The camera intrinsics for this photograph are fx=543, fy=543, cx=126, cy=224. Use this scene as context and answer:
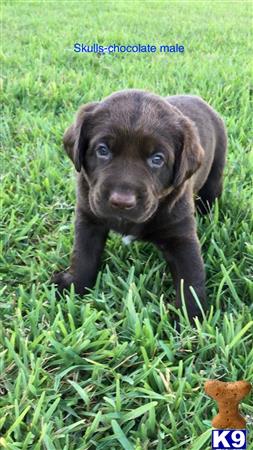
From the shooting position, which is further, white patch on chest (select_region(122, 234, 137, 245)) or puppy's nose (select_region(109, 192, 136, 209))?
white patch on chest (select_region(122, 234, 137, 245))

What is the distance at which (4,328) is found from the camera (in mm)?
2254

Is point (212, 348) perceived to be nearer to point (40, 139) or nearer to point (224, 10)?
point (40, 139)

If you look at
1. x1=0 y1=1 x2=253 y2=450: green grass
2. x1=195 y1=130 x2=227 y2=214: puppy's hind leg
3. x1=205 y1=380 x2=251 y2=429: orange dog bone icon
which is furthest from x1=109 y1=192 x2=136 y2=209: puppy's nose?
x1=195 y1=130 x2=227 y2=214: puppy's hind leg

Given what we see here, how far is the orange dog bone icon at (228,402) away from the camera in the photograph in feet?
5.50

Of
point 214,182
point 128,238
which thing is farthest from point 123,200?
point 214,182

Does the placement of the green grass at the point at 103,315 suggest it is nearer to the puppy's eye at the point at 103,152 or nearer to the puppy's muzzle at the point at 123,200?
the puppy's muzzle at the point at 123,200

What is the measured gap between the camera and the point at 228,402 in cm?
170

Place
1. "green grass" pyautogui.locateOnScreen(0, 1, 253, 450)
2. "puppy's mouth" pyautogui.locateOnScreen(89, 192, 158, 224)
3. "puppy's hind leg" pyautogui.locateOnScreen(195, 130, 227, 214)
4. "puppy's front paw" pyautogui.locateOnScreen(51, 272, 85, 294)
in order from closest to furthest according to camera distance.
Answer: "green grass" pyautogui.locateOnScreen(0, 1, 253, 450)
"puppy's mouth" pyautogui.locateOnScreen(89, 192, 158, 224)
"puppy's front paw" pyautogui.locateOnScreen(51, 272, 85, 294)
"puppy's hind leg" pyautogui.locateOnScreen(195, 130, 227, 214)

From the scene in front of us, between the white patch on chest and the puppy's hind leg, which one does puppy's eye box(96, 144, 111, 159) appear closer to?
the white patch on chest

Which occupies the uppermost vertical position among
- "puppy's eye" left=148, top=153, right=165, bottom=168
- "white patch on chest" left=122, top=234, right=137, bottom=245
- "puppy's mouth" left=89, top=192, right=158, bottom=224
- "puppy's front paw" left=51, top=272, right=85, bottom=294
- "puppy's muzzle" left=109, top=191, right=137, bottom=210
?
"puppy's eye" left=148, top=153, right=165, bottom=168

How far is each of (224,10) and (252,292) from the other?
841 centimetres

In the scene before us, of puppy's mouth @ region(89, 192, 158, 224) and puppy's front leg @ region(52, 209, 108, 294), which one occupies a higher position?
puppy's mouth @ region(89, 192, 158, 224)
